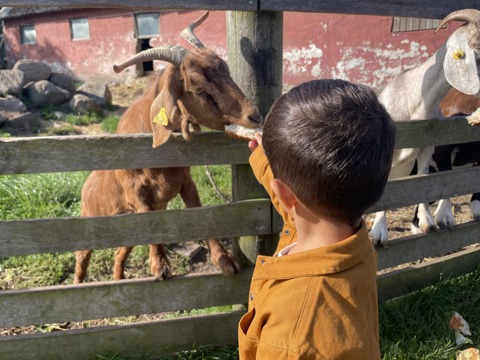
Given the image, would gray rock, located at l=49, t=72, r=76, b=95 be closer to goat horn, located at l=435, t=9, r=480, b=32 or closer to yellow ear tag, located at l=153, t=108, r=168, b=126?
yellow ear tag, located at l=153, t=108, r=168, b=126

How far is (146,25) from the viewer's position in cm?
1738

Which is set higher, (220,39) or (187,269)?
(220,39)

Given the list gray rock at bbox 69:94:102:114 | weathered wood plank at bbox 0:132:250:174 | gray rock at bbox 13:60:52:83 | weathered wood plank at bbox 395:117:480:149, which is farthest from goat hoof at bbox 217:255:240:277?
gray rock at bbox 13:60:52:83

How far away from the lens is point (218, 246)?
2822 mm

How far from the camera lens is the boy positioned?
1231 mm

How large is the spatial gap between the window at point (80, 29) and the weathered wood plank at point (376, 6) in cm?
1865

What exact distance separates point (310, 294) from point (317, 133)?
0.46 meters

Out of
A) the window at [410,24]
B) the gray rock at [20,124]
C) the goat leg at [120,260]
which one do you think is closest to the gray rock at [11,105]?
the gray rock at [20,124]

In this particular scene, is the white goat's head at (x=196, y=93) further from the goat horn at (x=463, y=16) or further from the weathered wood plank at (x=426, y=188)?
the goat horn at (x=463, y=16)

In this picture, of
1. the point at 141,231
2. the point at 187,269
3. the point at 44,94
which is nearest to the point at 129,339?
the point at 141,231

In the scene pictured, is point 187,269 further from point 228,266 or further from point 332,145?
point 332,145

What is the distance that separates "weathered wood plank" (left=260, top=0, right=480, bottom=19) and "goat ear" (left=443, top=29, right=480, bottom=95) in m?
0.28

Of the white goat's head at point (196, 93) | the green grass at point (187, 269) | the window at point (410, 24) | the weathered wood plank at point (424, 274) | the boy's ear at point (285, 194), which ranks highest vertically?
the window at point (410, 24)

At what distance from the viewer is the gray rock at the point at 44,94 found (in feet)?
43.3
